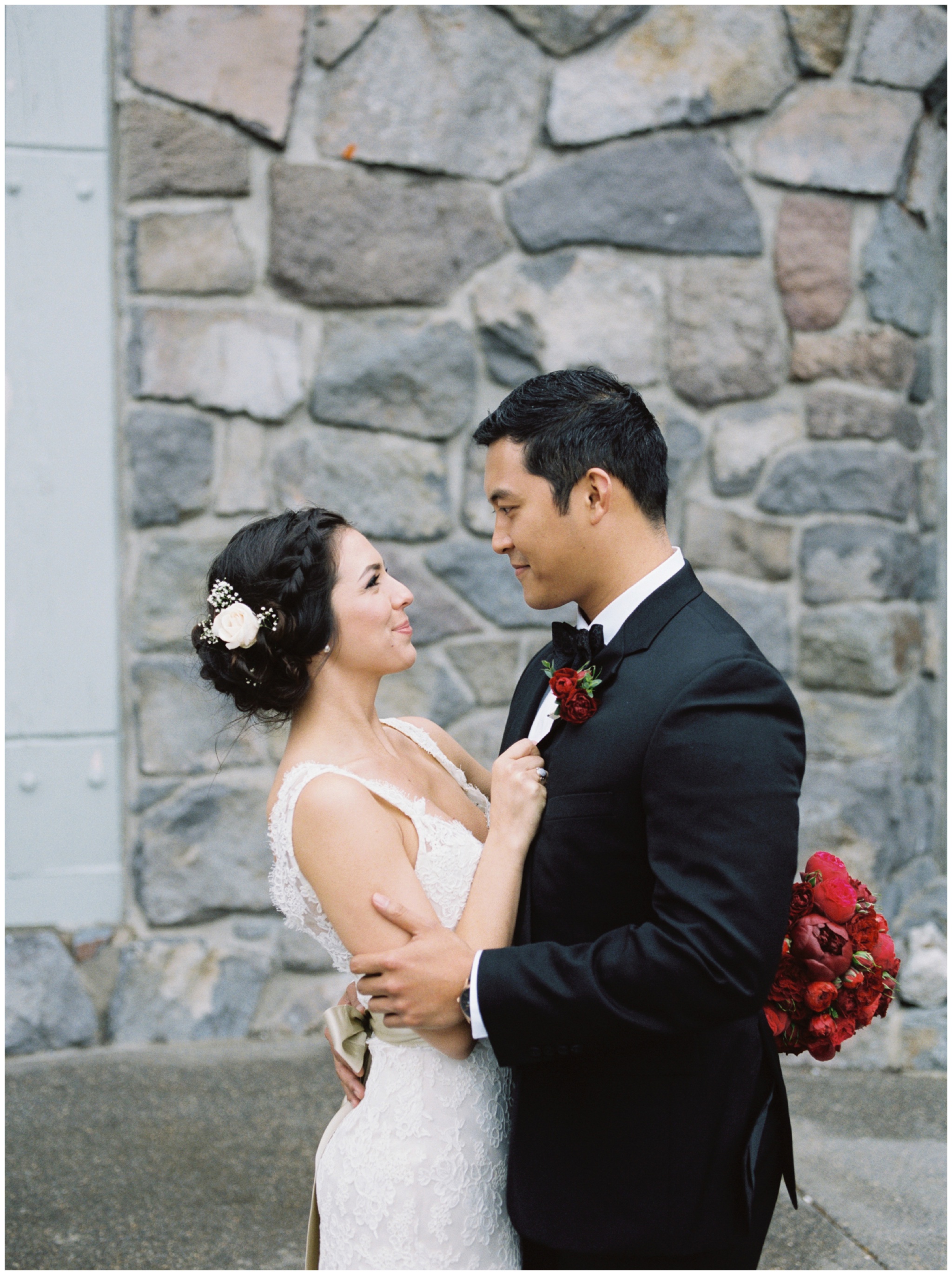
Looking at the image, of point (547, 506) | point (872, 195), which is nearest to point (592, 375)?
point (547, 506)

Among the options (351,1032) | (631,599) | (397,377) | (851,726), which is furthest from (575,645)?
(851,726)

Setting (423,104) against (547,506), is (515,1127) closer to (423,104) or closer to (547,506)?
(547,506)

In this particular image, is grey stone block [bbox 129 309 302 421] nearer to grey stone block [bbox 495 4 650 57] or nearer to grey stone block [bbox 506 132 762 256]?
grey stone block [bbox 506 132 762 256]

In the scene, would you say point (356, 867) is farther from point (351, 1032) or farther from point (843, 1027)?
point (843, 1027)

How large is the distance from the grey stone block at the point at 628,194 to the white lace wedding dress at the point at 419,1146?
8.52 ft

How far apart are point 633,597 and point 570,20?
9.28 ft

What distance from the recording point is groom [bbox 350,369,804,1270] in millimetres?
1656

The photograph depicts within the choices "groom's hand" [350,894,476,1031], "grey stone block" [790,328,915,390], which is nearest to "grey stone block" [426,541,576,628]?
"grey stone block" [790,328,915,390]

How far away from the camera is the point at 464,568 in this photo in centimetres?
405

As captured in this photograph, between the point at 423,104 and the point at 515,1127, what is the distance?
329cm

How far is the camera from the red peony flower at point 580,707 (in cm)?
187

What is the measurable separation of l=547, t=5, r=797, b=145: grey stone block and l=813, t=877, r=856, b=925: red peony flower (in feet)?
9.59

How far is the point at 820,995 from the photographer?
1918mm

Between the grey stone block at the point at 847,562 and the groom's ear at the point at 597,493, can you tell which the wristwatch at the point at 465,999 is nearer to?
the groom's ear at the point at 597,493
